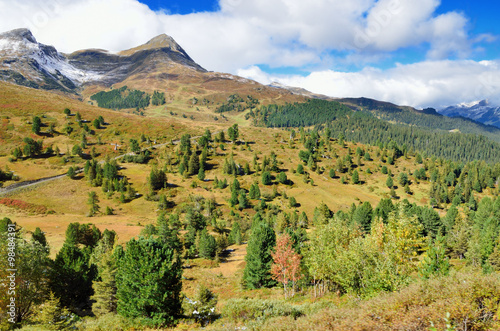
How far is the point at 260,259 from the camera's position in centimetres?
4025

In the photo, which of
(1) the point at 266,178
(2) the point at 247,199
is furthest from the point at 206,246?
(1) the point at 266,178

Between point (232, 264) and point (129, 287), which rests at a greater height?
point (129, 287)

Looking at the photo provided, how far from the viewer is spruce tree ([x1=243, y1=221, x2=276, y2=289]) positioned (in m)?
40.0

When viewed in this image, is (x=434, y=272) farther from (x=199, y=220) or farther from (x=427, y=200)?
(x=427, y=200)

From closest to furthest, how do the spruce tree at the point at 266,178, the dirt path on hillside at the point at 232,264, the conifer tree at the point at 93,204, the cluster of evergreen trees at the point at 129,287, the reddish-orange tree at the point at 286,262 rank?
1. the cluster of evergreen trees at the point at 129,287
2. the reddish-orange tree at the point at 286,262
3. the dirt path on hillside at the point at 232,264
4. the conifer tree at the point at 93,204
5. the spruce tree at the point at 266,178

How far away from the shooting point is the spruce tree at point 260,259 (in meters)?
40.0

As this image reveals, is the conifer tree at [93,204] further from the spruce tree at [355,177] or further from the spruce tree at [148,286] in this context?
the spruce tree at [355,177]

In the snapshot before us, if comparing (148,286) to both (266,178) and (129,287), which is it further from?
(266,178)

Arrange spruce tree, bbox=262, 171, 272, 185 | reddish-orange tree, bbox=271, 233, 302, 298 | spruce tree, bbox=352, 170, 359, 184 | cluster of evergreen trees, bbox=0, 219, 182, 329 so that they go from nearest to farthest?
cluster of evergreen trees, bbox=0, 219, 182, 329 < reddish-orange tree, bbox=271, 233, 302, 298 < spruce tree, bbox=262, 171, 272, 185 < spruce tree, bbox=352, 170, 359, 184

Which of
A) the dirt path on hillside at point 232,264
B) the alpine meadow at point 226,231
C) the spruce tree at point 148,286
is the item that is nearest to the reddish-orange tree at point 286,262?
the alpine meadow at point 226,231

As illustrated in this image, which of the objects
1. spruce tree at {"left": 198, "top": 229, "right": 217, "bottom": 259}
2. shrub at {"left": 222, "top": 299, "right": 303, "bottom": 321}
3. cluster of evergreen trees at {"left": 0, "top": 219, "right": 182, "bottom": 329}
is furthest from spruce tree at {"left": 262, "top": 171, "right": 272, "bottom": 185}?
shrub at {"left": 222, "top": 299, "right": 303, "bottom": 321}

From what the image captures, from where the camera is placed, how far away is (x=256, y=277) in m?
40.1

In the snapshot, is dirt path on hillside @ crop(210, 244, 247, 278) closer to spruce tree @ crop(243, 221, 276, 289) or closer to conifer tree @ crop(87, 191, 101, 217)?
spruce tree @ crop(243, 221, 276, 289)

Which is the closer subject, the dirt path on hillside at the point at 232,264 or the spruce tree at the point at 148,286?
the spruce tree at the point at 148,286
